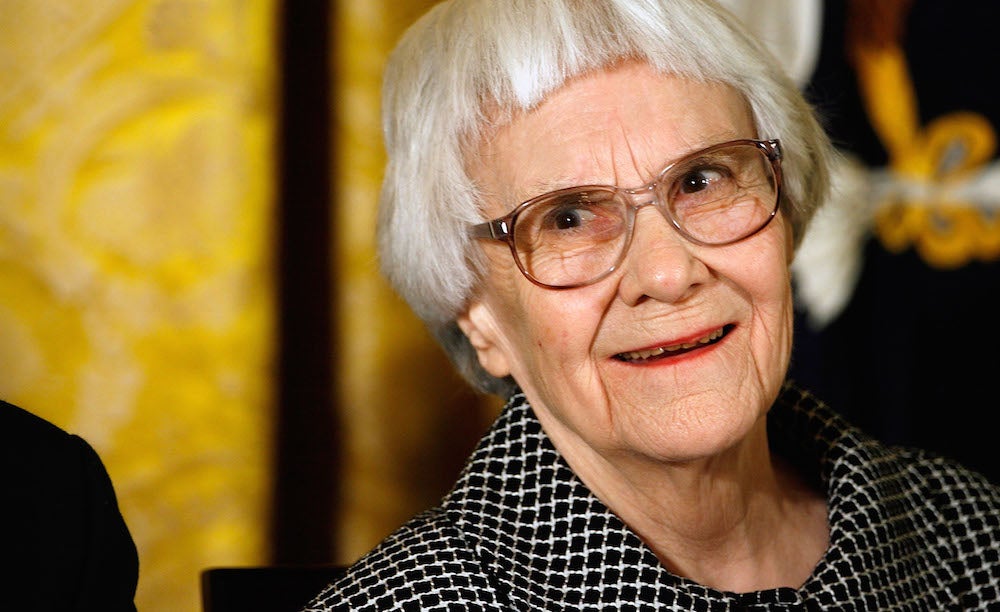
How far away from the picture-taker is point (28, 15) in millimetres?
1903

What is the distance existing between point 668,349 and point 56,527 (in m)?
0.73

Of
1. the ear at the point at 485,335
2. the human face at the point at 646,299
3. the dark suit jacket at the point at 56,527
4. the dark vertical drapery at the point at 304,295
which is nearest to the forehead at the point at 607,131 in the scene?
the human face at the point at 646,299

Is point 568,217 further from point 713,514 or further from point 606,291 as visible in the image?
point 713,514

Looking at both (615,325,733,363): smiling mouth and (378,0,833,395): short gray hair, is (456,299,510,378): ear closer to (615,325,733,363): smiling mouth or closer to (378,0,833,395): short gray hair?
(378,0,833,395): short gray hair

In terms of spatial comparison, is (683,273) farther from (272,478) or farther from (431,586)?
(272,478)

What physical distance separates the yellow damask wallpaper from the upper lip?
0.90m

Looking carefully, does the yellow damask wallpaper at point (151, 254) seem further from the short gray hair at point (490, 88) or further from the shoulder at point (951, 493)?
the shoulder at point (951, 493)

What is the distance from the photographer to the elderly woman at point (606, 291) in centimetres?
145

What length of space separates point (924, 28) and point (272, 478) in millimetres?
1611

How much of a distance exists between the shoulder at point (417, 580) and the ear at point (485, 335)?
244mm

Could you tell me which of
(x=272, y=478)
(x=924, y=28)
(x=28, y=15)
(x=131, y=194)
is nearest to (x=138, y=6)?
(x=28, y=15)

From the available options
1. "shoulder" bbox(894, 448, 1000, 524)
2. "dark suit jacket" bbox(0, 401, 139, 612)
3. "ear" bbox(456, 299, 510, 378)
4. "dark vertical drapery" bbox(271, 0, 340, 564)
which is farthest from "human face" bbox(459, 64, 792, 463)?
"dark vertical drapery" bbox(271, 0, 340, 564)

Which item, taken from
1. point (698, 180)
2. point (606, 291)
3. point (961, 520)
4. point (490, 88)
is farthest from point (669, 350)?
point (961, 520)

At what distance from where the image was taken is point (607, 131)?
1.45m
